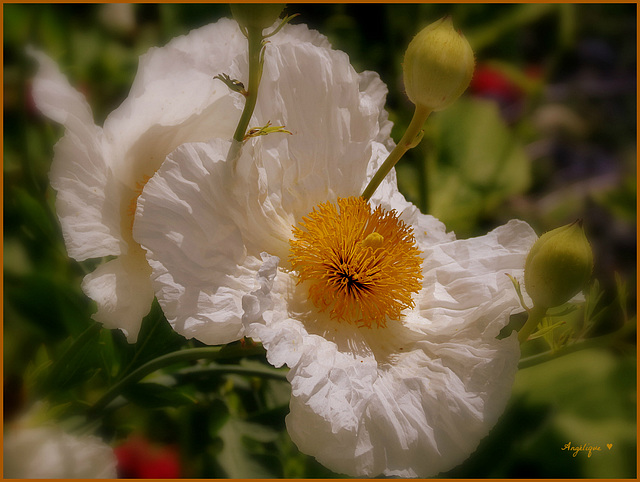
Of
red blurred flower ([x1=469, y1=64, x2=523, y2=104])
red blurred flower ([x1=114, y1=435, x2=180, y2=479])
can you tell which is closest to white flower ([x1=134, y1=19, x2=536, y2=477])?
red blurred flower ([x1=114, y1=435, x2=180, y2=479])

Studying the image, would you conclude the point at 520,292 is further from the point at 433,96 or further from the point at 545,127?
the point at 545,127

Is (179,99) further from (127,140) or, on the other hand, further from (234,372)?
(234,372)

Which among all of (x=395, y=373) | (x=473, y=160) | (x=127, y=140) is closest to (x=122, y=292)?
(x=127, y=140)

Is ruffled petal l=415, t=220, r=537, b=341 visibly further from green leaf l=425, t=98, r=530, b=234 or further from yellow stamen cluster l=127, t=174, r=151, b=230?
green leaf l=425, t=98, r=530, b=234

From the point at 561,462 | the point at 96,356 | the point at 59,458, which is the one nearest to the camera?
the point at 59,458

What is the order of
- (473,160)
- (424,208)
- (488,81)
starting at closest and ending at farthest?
(424,208), (473,160), (488,81)

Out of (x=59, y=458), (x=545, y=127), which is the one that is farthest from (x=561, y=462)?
(x=545, y=127)

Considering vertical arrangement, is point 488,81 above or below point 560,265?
below
